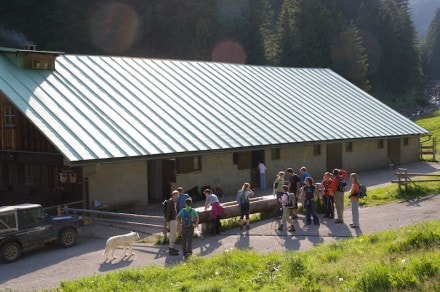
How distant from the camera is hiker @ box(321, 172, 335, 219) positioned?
18328 mm

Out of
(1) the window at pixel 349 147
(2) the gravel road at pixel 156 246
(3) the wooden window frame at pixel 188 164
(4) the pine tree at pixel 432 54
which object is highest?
(4) the pine tree at pixel 432 54

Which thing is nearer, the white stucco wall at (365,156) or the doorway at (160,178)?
the doorway at (160,178)

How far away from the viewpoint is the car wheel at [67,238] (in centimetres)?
1684

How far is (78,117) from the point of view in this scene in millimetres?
21797

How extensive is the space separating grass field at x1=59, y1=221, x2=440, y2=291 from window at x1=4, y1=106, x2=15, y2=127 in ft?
42.1

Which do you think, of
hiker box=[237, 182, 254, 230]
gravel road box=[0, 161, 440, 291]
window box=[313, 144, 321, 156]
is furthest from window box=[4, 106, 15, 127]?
window box=[313, 144, 321, 156]

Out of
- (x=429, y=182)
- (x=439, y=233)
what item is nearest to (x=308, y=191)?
(x=439, y=233)

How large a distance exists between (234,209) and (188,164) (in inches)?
244

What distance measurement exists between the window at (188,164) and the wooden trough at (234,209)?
516 centimetres

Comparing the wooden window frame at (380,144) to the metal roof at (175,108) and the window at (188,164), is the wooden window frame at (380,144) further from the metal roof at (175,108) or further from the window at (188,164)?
the window at (188,164)

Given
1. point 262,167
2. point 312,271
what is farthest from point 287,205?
point 262,167

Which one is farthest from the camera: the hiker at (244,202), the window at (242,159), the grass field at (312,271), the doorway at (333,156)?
the doorway at (333,156)

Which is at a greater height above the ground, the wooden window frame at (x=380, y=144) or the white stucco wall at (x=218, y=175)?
the wooden window frame at (x=380, y=144)

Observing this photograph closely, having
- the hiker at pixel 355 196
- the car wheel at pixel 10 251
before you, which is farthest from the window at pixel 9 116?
the hiker at pixel 355 196
